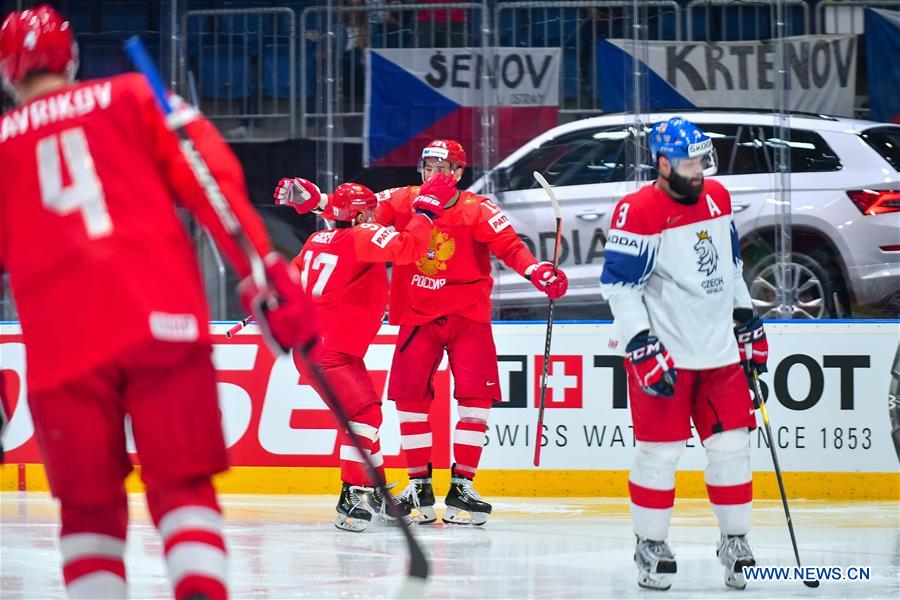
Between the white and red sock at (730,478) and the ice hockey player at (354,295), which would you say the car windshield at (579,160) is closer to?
the ice hockey player at (354,295)

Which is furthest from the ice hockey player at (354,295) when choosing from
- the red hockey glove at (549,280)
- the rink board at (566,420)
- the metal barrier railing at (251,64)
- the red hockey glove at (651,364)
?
the metal barrier railing at (251,64)

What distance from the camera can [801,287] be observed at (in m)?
7.89

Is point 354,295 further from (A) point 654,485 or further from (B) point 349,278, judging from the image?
(A) point 654,485

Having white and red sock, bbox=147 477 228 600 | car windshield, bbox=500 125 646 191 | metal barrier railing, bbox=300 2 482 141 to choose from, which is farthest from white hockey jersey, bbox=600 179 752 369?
metal barrier railing, bbox=300 2 482 141

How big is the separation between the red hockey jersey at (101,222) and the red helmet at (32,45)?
0.09 meters

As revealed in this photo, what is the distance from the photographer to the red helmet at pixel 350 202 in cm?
588

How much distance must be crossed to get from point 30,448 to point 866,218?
15.1 feet

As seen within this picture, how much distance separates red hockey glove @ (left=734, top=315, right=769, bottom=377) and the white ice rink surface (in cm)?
71

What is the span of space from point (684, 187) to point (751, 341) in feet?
1.90

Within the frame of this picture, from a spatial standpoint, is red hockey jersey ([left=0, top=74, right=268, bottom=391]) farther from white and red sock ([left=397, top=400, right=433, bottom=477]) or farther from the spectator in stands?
the spectator in stands

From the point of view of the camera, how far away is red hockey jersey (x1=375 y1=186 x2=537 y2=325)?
604 centimetres

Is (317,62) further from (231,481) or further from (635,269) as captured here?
(635,269)

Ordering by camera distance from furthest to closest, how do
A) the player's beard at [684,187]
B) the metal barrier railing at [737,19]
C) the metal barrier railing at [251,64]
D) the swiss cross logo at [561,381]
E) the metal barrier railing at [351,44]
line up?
the metal barrier railing at [251,64], the metal barrier railing at [351,44], the metal barrier railing at [737,19], the swiss cross logo at [561,381], the player's beard at [684,187]

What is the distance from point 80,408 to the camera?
2.57 metres
